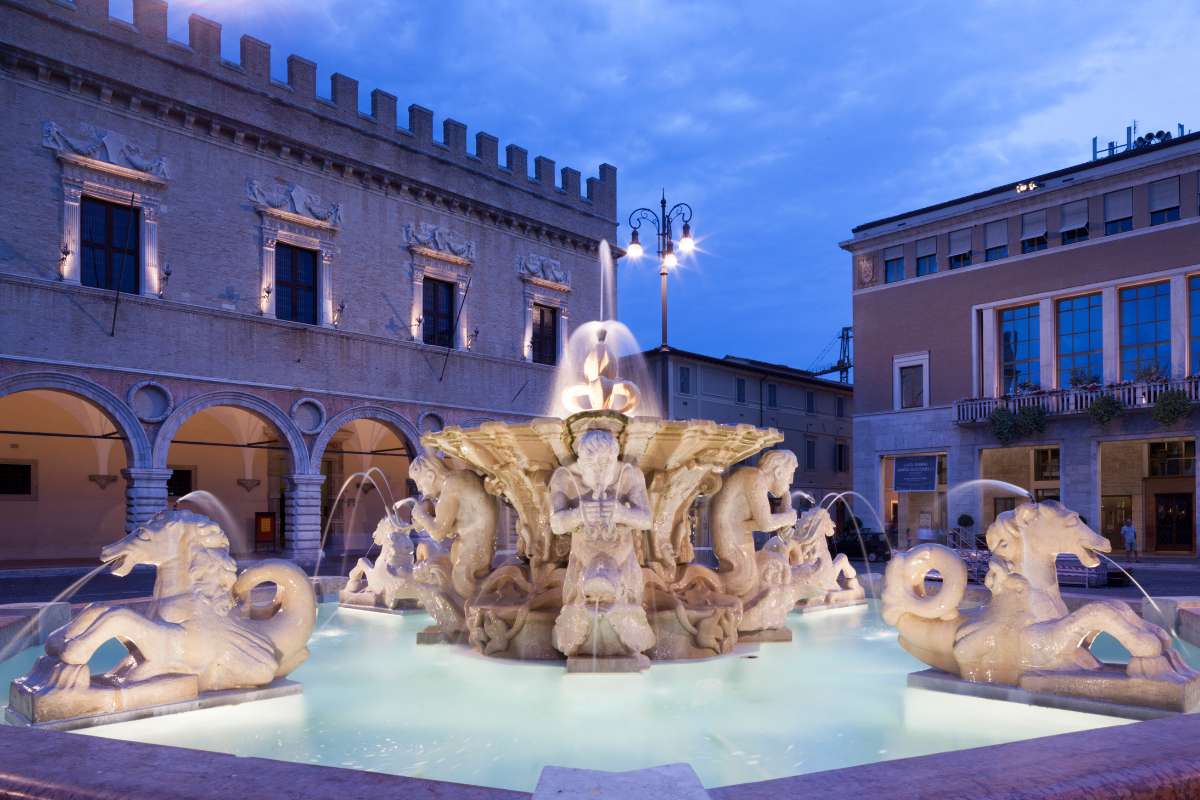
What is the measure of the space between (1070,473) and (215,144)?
25.4 m

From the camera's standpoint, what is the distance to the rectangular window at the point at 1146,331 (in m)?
26.6

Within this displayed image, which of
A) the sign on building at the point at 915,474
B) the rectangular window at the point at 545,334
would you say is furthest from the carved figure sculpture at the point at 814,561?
the sign on building at the point at 915,474

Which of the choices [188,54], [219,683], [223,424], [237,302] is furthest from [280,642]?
[223,424]

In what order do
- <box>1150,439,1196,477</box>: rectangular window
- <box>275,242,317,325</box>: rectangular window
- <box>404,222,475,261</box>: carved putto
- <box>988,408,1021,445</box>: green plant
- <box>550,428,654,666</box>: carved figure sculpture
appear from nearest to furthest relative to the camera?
1. <box>550,428,654,666</box>: carved figure sculpture
2. <box>275,242,317,325</box>: rectangular window
3. <box>404,222,475,261</box>: carved putto
4. <box>988,408,1021,445</box>: green plant
5. <box>1150,439,1196,477</box>: rectangular window

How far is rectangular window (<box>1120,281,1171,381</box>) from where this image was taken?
26.6 meters

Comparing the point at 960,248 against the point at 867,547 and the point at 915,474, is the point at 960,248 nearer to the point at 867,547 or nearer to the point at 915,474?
the point at 915,474

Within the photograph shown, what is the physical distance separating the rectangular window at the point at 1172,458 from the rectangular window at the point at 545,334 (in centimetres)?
2017

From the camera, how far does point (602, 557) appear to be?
588 cm

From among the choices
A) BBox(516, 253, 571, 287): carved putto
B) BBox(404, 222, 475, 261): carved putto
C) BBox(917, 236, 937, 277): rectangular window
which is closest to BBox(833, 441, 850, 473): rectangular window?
BBox(917, 236, 937, 277): rectangular window

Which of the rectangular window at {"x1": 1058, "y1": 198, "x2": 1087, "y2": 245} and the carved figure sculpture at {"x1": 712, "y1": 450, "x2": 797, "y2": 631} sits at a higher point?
the rectangular window at {"x1": 1058, "y1": 198, "x2": 1087, "y2": 245}

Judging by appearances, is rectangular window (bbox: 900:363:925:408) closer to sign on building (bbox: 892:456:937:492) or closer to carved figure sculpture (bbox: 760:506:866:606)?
sign on building (bbox: 892:456:937:492)

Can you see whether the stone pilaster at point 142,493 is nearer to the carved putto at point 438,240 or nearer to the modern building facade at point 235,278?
the modern building facade at point 235,278

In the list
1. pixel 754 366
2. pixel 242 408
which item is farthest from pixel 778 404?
pixel 242 408

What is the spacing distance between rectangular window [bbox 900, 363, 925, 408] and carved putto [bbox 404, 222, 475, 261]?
15.9m
